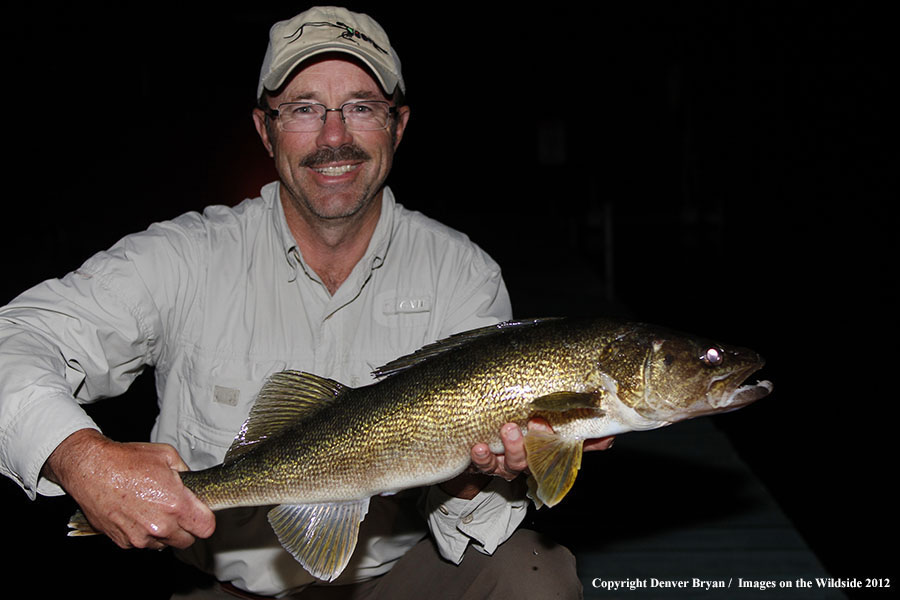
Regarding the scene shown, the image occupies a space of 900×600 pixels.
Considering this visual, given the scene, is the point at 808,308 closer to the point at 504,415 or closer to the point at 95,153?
the point at 504,415

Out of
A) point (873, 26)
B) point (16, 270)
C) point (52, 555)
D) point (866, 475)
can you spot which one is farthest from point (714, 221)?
point (873, 26)

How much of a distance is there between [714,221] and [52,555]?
15307 millimetres

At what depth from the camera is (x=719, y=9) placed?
31.6m

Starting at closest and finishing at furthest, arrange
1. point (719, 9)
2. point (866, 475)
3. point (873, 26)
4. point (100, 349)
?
point (100, 349) → point (866, 475) → point (719, 9) → point (873, 26)

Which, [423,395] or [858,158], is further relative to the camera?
[858,158]

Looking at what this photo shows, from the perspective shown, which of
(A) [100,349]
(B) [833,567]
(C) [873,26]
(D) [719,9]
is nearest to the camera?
(A) [100,349]

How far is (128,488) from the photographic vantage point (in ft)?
6.63

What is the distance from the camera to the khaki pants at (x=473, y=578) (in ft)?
8.93

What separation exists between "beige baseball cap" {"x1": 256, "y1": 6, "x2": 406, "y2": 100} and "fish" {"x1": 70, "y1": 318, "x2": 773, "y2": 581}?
1.29m

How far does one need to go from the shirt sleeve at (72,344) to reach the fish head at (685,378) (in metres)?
1.61

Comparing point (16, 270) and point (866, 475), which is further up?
point (16, 270)

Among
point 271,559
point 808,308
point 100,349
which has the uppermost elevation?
point 100,349

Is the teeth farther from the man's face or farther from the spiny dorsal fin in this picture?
the spiny dorsal fin

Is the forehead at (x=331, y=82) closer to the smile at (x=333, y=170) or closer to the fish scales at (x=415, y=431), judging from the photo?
the smile at (x=333, y=170)
